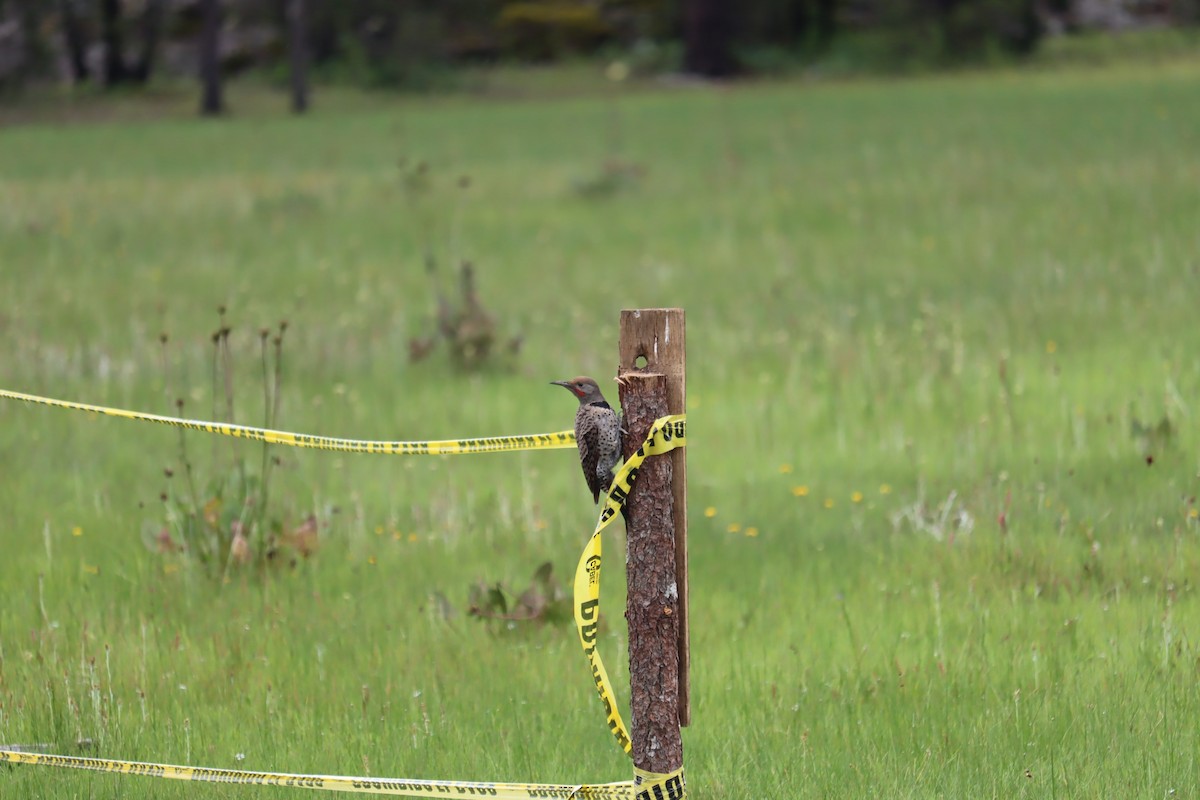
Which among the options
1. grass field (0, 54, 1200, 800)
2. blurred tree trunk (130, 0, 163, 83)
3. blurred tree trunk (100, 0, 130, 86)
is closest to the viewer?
grass field (0, 54, 1200, 800)

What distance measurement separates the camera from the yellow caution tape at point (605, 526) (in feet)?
10.8

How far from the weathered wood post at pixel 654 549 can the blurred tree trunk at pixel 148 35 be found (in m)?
46.9

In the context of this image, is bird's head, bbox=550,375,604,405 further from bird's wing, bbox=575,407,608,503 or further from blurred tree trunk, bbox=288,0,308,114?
blurred tree trunk, bbox=288,0,308,114

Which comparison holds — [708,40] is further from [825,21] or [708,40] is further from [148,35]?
[148,35]

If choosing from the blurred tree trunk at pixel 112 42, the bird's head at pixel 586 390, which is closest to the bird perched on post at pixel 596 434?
the bird's head at pixel 586 390

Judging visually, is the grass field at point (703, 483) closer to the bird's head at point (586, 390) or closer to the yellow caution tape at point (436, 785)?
the yellow caution tape at point (436, 785)

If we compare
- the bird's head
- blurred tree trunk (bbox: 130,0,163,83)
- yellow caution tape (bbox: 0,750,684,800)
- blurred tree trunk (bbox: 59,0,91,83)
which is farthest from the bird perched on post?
blurred tree trunk (bbox: 59,0,91,83)

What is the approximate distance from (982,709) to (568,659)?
141cm

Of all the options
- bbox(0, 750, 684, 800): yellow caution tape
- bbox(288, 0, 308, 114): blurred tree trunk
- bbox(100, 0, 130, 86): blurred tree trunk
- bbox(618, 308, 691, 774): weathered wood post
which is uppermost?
bbox(100, 0, 130, 86): blurred tree trunk

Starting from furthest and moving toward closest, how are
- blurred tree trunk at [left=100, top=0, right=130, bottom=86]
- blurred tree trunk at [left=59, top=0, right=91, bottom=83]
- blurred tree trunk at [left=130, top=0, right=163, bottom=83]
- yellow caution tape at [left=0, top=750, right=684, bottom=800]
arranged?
blurred tree trunk at [left=59, top=0, right=91, bottom=83]
blurred tree trunk at [left=130, top=0, right=163, bottom=83]
blurred tree trunk at [left=100, top=0, right=130, bottom=86]
yellow caution tape at [left=0, top=750, right=684, bottom=800]

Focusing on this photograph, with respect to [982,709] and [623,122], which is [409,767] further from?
[623,122]

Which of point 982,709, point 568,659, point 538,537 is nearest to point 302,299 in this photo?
point 538,537

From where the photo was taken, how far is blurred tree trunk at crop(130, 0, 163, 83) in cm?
4631

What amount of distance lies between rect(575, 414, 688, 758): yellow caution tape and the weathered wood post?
3 cm
